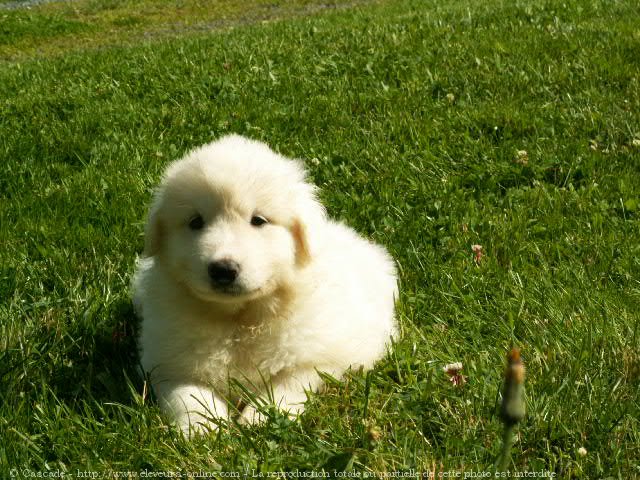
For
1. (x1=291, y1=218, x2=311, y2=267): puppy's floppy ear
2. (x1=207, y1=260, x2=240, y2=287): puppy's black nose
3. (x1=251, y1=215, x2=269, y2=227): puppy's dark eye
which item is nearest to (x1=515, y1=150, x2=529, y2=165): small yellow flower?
(x1=291, y1=218, x2=311, y2=267): puppy's floppy ear

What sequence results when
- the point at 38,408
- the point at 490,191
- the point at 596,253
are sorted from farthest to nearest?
the point at 490,191 → the point at 596,253 → the point at 38,408

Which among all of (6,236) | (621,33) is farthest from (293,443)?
(621,33)

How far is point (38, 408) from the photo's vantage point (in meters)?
2.70

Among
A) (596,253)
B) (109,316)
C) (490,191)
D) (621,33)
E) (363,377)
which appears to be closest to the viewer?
(363,377)

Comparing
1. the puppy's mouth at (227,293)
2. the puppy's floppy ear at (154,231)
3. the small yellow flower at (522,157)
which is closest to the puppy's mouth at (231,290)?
the puppy's mouth at (227,293)

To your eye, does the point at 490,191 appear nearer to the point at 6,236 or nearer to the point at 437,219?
the point at 437,219

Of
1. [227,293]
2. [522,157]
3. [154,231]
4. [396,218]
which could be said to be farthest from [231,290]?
[522,157]

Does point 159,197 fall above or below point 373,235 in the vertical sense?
above

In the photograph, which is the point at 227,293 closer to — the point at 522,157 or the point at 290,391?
the point at 290,391

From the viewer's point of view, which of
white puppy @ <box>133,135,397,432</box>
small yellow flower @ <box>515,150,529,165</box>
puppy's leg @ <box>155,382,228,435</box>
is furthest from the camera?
small yellow flower @ <box>515,150,529,165</box>

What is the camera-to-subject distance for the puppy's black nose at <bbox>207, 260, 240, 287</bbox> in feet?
8.44

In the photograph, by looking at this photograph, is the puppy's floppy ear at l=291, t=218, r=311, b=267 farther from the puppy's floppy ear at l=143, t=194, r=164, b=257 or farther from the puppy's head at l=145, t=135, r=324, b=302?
the puppy's floppy ear at l=143, t=194, r=164, b=257

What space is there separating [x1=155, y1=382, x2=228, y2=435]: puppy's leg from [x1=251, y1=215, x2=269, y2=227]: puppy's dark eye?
2.07ft

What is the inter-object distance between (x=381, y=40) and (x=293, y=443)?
5.76 m
